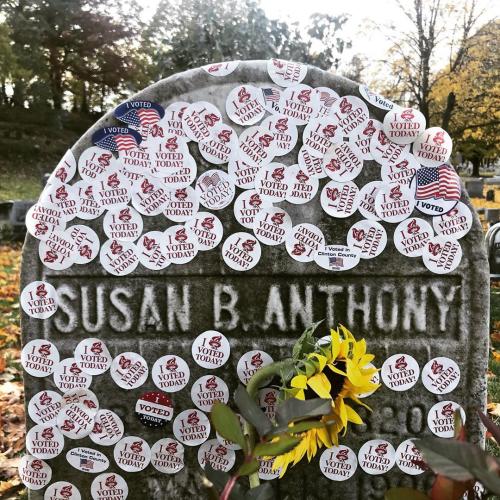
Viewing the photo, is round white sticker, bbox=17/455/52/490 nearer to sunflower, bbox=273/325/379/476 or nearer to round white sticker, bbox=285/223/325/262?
sunflower, bbox=273/325/379/476

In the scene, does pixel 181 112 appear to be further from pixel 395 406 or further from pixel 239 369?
pixel 395 406

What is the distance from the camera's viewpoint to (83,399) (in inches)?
67.4

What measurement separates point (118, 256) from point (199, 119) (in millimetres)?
482

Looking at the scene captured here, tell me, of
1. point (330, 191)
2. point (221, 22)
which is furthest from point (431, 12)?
point (330, 191)

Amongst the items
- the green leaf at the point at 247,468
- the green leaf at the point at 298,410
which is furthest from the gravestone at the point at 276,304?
the green leaf at the point at 247,468

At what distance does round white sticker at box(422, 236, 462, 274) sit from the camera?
1.63 metres

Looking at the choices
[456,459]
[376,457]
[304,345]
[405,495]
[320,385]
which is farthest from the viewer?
[376,457]

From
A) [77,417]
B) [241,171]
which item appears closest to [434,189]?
[241,171]

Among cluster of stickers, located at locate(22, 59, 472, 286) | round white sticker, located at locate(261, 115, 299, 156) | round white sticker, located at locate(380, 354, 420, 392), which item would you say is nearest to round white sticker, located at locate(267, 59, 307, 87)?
cluster of stickers, located at locate(22, 59, 472, 286)

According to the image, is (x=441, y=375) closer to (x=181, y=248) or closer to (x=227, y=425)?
(x=181, y=248)

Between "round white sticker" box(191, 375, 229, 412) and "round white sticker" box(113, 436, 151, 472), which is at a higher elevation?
"round white sticker" box(191, 375, 229, 412)

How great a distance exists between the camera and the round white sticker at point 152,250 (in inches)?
65.2

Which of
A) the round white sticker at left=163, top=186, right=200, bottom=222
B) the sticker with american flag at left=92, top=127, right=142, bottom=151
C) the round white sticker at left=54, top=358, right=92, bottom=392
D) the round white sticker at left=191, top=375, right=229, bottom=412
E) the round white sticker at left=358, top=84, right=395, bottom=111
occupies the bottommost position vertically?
the round white sticker at left=191, top=375, right=229, bottom=412

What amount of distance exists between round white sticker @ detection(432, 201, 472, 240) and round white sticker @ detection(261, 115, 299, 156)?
1.61 ft
